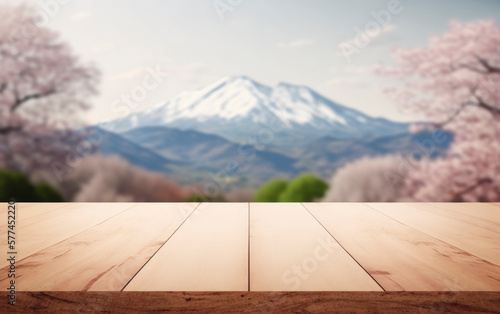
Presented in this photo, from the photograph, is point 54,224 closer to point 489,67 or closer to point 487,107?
point 487,107

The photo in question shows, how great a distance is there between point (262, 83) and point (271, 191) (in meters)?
0.96

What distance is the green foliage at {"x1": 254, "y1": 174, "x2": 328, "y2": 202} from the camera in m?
3.32

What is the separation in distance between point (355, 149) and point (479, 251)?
2.86 meters

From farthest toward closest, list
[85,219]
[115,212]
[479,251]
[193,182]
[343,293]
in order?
[193,182]
[115,212]
[85,219]
[479,251]
[343,293]

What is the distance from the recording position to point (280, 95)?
3662 millimetres

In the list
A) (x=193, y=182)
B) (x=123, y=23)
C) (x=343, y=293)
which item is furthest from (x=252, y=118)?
(x=343, y=293)

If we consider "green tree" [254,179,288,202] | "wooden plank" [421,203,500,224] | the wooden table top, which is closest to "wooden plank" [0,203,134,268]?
the wooden table top

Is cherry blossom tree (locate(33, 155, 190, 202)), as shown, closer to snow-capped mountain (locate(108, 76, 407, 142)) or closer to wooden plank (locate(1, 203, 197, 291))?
snow-capped mountain (locate(108, 76, 407, 142))

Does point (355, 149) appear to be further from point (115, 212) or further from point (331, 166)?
point (115, 212)

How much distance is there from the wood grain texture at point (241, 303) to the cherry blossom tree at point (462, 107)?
294cm

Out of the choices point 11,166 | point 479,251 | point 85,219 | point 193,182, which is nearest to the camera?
point 479,251

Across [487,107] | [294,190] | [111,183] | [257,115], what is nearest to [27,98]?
[111,183]

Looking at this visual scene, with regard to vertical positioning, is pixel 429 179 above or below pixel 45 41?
below

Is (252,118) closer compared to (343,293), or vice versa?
(343,293)
